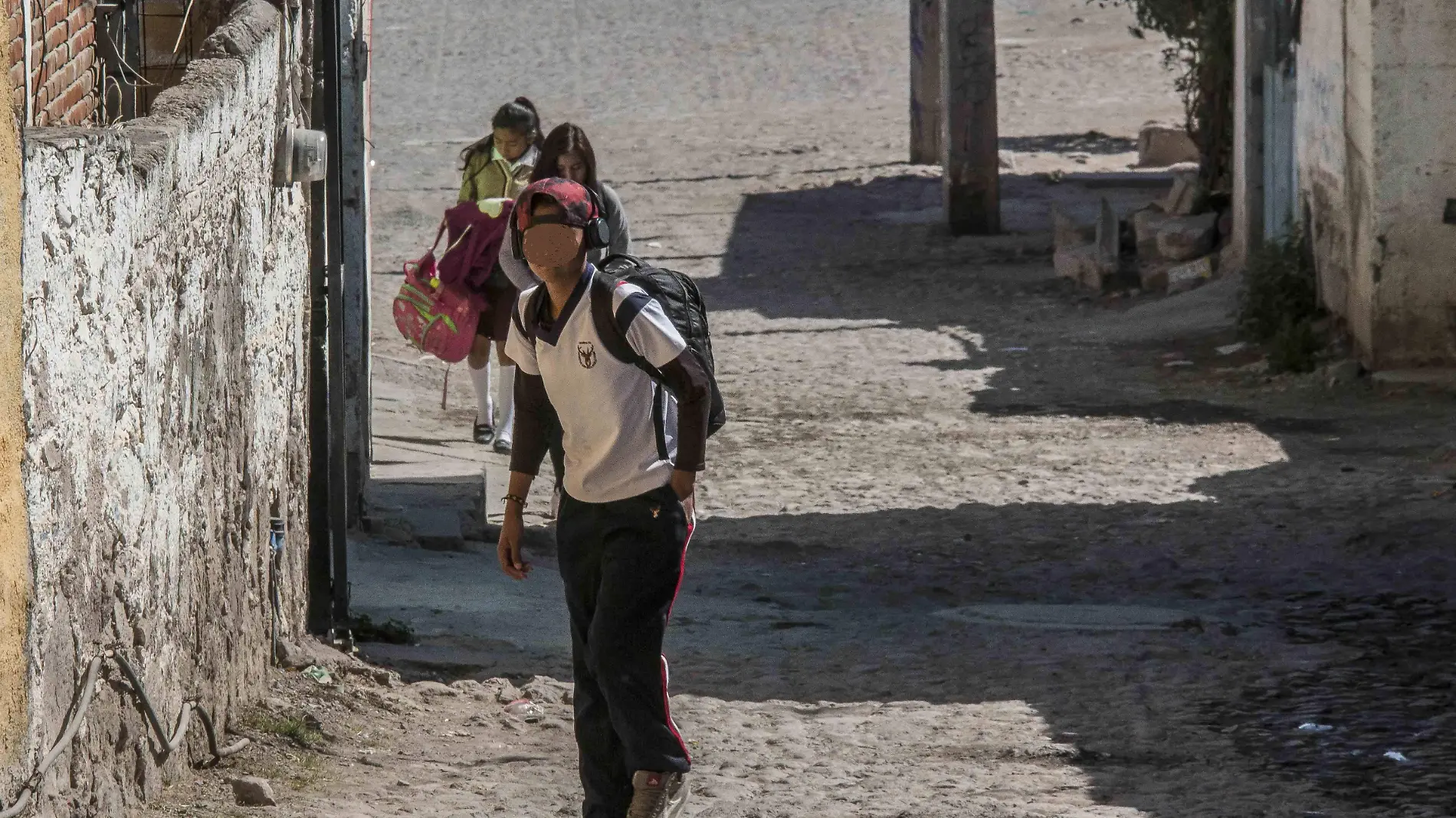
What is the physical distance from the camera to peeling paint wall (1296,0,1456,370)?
11422 mm

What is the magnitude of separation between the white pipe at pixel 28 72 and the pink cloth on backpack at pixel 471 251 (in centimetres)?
375

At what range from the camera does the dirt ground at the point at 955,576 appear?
548 centimetres

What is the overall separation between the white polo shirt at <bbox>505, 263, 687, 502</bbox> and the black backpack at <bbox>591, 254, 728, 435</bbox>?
0.02m

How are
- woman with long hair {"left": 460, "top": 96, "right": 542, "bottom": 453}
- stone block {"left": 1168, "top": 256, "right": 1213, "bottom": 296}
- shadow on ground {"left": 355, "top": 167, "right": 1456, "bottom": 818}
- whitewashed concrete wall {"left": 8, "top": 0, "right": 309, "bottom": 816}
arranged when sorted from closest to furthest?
1. whitewashed concrete wall {"left": 8, "top": 0, "right": 309, "bottom": 816}
2. shadow on ground {"left": 355, "top": 167, "right": 1456, "bottom": 818}
3. woman with long hair {"left": 460, "top": 96, "right": 542, "bottom": 453}
4. stone block {"left": 1168, "top": 256, "right": 1213, "bottom": 296}

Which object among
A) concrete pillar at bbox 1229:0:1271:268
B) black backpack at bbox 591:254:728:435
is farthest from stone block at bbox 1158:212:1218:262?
black backpack at bbox 591:254:728:435

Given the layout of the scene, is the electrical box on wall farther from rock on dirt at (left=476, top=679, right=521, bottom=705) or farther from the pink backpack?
the pink backpack

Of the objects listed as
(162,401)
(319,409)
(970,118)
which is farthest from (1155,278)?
(162,401)

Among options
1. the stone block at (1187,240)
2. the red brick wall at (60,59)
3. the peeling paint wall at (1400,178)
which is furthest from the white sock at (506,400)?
the stone block at (1187,240)

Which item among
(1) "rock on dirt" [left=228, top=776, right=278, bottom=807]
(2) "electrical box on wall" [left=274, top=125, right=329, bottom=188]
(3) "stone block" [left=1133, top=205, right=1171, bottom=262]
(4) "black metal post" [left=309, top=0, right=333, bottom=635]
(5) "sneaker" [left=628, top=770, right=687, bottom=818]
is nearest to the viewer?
(5) "sneaker" [left=628, top=770, right=687, bottom=818]

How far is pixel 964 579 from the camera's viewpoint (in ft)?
26.9

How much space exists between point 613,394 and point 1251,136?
1151 centimetres

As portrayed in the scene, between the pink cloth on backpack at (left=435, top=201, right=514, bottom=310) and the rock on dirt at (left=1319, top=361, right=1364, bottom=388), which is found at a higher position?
the pink cloth on backpack at (left=435, top=201, right=514, bottom=310)

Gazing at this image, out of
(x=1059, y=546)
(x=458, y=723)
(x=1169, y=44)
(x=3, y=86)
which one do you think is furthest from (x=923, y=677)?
(x=1169, y=44)

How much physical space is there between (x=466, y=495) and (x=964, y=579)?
2193 millimetres
